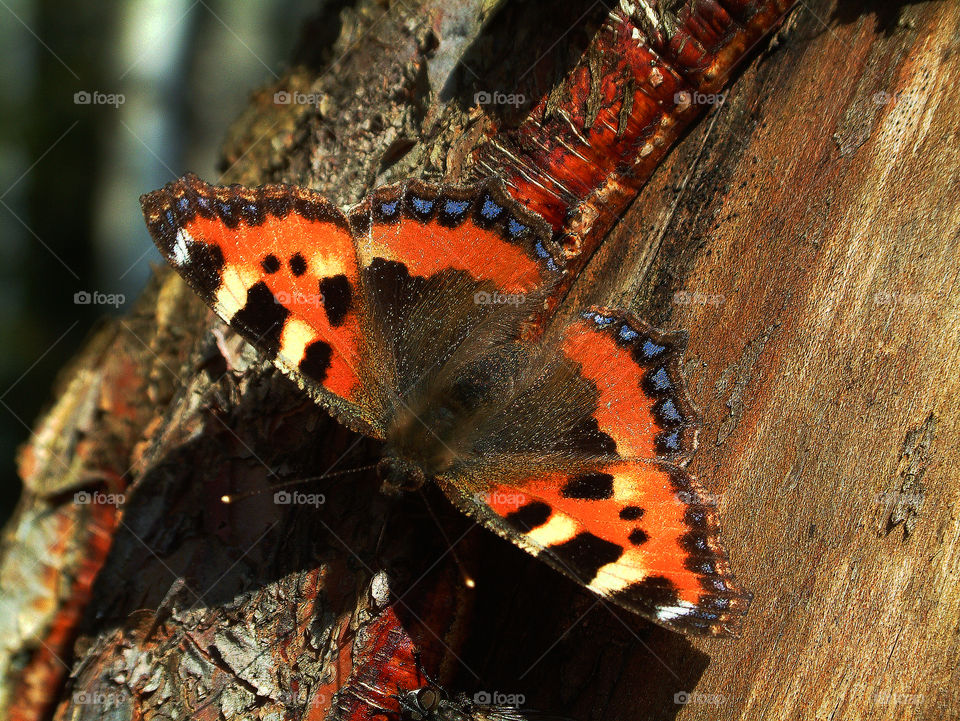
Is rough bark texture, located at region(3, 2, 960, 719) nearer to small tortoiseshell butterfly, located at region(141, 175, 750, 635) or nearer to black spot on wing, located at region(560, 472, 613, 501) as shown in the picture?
small tortoiseshell butterfly, located at region(141, 175, 750, 635)

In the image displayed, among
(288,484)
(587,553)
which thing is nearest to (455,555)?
(587,553)

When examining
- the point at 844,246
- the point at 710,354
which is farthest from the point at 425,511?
the point at 844,246

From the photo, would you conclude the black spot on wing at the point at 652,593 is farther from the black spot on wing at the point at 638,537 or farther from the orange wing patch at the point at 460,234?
the orange wing patch at the point at 460,234

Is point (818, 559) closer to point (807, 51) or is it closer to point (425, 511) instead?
point (425, 511)

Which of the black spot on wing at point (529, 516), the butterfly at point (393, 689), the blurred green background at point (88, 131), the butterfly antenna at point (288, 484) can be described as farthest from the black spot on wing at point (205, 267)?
the blurred green background at point (88, 131)

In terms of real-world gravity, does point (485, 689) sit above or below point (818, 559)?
below

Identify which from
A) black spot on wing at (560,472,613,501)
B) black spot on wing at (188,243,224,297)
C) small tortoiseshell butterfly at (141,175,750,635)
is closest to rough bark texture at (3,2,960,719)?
small tortoiseshell butterfly at (141,175,750,635)
